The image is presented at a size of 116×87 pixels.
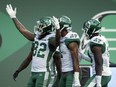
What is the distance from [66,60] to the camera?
614cm

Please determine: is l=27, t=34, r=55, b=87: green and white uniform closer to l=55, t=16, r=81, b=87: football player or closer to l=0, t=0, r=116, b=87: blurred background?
l=55, t=16, r=81, b=87: football player

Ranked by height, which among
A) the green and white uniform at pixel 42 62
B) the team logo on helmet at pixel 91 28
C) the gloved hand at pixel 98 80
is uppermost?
the team logo on helmet at pixel 91 28

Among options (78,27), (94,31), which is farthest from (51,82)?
(78,27)

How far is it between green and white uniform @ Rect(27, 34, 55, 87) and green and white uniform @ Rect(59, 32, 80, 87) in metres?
0.17

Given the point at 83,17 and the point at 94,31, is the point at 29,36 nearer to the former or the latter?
the point at 94,31

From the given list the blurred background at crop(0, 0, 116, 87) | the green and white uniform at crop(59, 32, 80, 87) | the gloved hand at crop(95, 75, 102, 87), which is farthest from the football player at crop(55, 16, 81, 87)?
the blurred background at crop(0, 0, 116, 87)

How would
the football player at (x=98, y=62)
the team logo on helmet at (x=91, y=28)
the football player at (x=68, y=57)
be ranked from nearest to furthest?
the football player at (x=98, y=62)
the football player at (x=68, y=57)
the team logo on helmet at (x=91, y=28)

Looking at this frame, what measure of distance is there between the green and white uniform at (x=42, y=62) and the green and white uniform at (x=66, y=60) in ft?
0.56

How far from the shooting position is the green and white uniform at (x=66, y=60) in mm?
6049

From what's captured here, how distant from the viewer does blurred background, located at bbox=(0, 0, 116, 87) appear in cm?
915

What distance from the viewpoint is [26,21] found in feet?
30.3

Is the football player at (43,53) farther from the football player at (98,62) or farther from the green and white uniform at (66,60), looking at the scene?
the football player at (98,62)

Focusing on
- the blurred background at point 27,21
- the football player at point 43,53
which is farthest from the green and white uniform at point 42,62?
the blurred background at point 27,21

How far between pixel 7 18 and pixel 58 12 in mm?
1100
